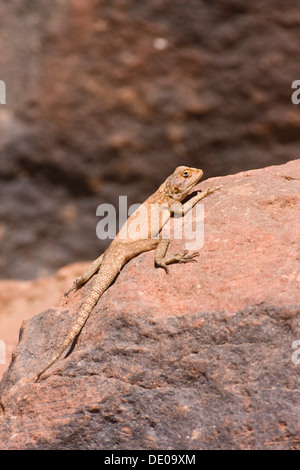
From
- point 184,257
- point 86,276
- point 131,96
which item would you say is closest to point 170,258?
point 184,257

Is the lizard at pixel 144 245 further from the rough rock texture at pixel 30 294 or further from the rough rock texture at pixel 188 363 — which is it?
the rough rock texture at pixel 30 294

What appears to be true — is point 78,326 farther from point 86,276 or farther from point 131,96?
point 131,96

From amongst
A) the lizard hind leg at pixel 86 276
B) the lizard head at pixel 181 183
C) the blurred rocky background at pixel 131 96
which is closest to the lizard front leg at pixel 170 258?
the lizard hind leg at pixel 86 276

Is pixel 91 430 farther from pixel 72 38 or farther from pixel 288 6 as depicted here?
pixel 288 6

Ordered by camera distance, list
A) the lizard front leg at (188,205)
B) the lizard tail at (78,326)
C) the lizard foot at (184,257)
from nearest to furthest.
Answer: the lizard tail at (78,326)
the lizard foot at (184,257)
the lizard front leg at (188,205)

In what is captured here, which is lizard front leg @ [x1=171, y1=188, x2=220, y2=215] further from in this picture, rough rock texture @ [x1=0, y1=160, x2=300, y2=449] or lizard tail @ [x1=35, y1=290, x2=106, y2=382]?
lizard tail @ [x1=35, y1=290, x2=106, y2=382]

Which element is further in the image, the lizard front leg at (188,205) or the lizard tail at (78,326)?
the lizard front leg at (188,205)
